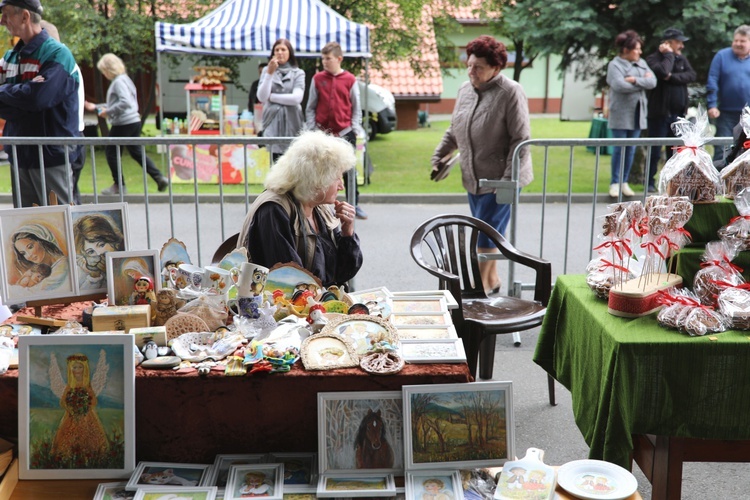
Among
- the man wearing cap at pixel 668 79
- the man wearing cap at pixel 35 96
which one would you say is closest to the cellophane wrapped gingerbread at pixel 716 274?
the man wearing cap at pixel 35 96

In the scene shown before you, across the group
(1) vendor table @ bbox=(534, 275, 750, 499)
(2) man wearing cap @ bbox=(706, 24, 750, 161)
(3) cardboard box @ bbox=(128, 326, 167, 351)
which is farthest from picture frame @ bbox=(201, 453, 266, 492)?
(2) man wearing cap @ bbox=(706, 24, 750, 161)

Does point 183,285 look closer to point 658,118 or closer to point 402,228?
point 402,228

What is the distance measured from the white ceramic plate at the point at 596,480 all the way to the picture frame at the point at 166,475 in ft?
3.65

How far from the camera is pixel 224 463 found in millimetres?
2477

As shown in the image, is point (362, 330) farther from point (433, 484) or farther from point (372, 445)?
point (433, 484)

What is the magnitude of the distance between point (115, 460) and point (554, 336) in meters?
2.02

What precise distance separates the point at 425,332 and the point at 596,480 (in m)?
0.76

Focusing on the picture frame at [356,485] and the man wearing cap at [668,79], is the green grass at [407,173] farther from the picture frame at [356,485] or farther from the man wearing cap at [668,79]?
the picture frame at [356,485]

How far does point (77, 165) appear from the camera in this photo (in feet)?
20.4

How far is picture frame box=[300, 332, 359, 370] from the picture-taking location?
249cm

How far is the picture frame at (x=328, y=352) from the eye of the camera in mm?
2490

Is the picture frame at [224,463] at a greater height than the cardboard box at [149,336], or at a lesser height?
lesser

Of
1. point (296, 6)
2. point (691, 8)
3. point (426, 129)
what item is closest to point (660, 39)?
point (691, 8)

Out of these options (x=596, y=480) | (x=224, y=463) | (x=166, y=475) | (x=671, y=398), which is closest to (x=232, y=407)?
(x=224, y=463)
